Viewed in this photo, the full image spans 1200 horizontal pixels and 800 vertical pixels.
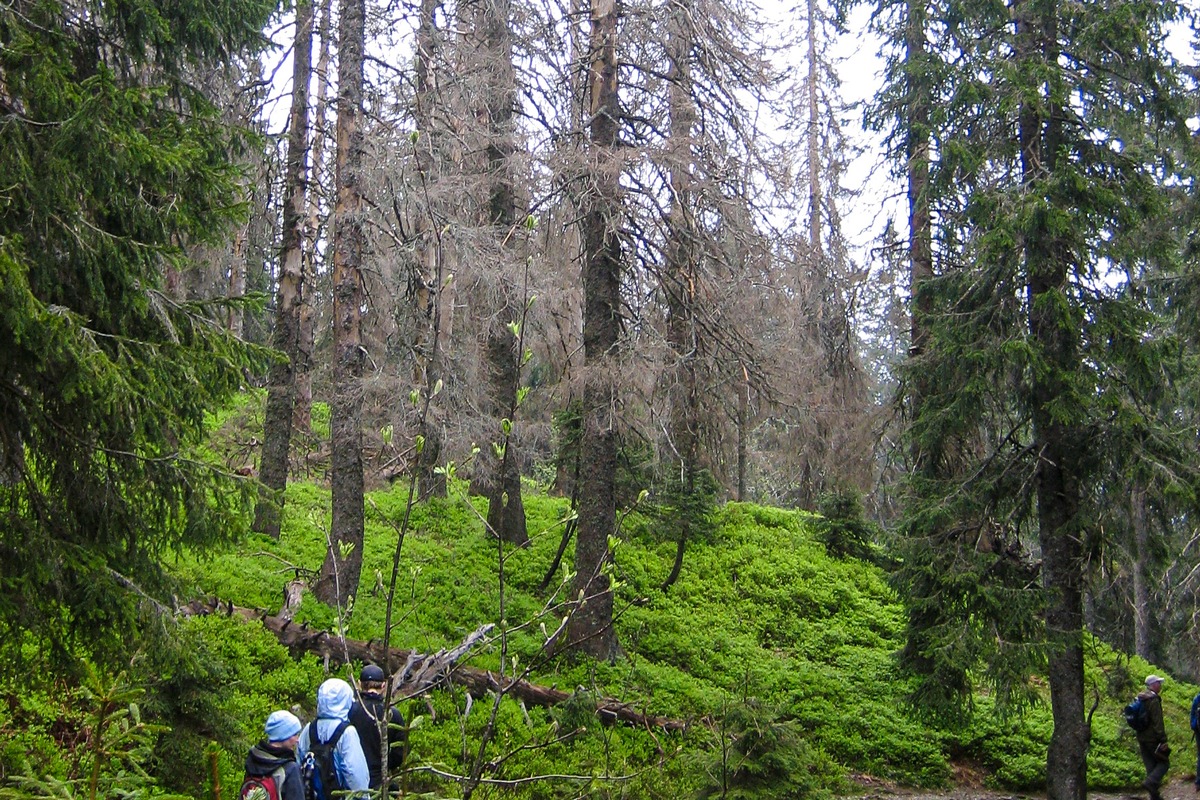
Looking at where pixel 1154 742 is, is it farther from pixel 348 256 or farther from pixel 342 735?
pixel 348 256

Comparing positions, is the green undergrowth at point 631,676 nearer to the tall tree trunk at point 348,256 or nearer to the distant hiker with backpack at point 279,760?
the distant hiker with backpack at point 279,760

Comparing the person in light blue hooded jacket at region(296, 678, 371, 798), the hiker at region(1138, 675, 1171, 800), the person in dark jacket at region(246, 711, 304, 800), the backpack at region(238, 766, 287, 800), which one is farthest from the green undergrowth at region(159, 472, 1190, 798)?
the backpack at region(238, 766, 287, 800)

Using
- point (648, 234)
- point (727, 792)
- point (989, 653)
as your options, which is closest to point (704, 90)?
point (648, 234)

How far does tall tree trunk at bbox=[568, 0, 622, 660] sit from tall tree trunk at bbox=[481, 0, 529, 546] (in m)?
0.95

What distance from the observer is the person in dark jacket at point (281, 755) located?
189 inches

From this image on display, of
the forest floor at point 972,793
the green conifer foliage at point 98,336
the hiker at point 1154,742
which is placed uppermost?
the green conifer foliage at point 98,336

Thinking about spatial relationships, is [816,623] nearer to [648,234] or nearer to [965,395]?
[965,395]

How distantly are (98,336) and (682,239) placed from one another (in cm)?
710

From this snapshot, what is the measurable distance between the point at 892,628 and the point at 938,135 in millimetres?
8000

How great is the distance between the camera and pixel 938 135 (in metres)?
10.6

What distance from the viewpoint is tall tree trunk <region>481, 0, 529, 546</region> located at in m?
11.5

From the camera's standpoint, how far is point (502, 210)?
14664 mm

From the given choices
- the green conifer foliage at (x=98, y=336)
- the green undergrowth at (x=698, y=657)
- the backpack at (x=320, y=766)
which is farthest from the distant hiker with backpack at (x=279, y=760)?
the green undergrowth at (x=698, y=657)

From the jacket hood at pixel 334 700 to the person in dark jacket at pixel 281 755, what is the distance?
9.1 inches
